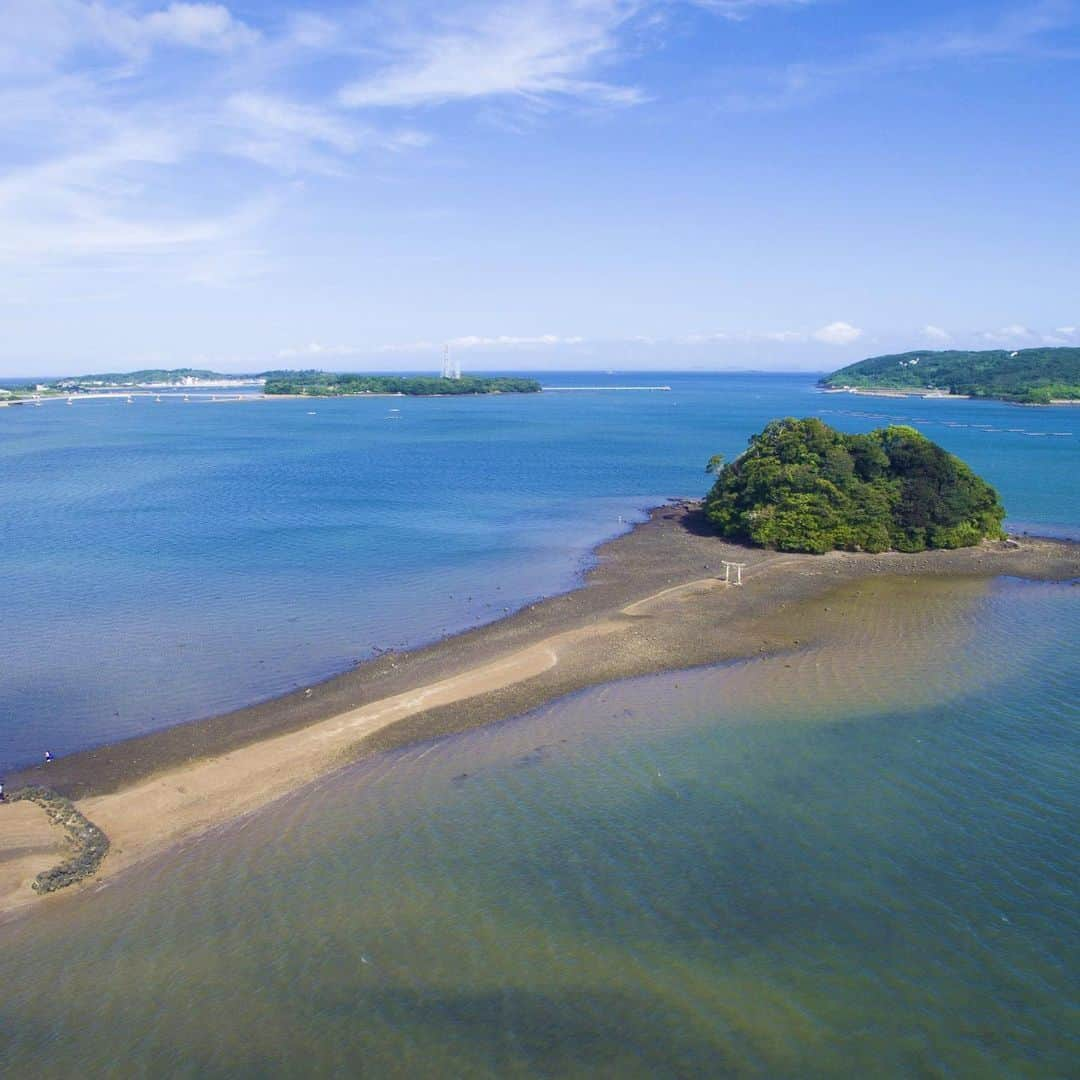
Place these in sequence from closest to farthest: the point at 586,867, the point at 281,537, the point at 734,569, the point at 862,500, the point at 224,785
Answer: the point at 586,867 → the point at 224,785 → the point at 734,569 → the point at 862,500 → the point at 281,537

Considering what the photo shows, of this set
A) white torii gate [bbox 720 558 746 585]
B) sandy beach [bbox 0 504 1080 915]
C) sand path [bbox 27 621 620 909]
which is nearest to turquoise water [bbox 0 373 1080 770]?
sandy beach [bbox 0 504 1080 915]

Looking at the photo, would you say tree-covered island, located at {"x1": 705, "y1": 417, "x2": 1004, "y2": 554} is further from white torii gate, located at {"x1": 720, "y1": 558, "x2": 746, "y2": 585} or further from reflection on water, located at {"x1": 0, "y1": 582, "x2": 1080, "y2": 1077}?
reflection on water, located at {"x1": 0, "y1": 582, "x2": 1080, "y2": 1077}

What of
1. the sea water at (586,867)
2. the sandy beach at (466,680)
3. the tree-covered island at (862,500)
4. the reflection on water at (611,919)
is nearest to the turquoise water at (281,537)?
the sea water at (586,867)

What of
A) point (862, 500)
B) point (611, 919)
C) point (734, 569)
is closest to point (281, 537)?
point (734, 569)

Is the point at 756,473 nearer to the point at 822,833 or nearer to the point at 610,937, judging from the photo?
the point at 822,833

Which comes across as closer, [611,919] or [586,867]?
[611,919]

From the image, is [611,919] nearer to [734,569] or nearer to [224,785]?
[224,785]
